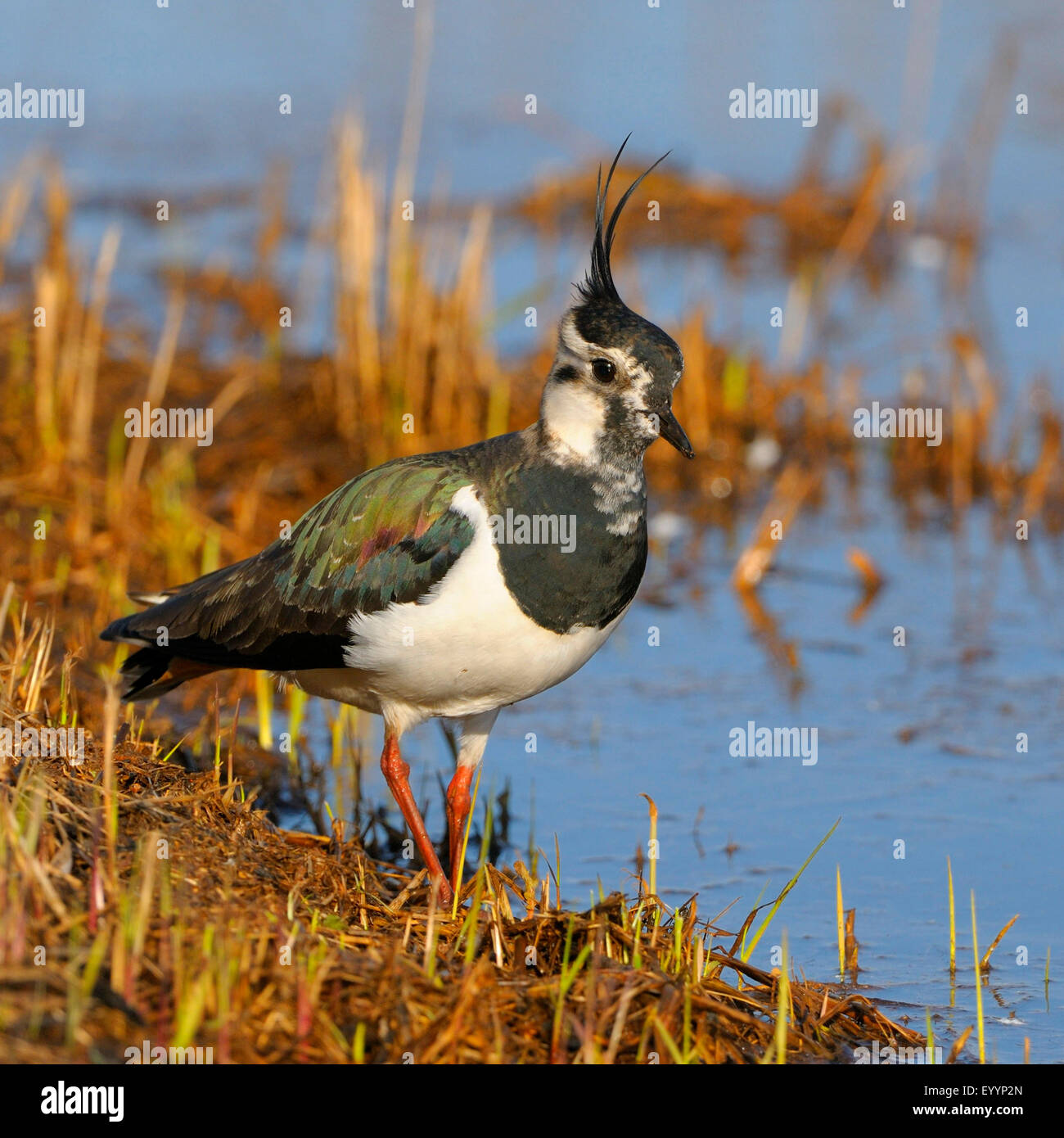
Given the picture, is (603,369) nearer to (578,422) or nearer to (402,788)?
(578,422)

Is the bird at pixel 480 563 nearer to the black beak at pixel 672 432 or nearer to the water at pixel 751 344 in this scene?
the black beak at pixel 672 432

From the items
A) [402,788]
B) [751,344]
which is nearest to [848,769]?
[402,788]

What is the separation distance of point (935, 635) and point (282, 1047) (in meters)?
4.65

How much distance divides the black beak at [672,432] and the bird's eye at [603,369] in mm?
176

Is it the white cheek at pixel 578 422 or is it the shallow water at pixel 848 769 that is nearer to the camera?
the white cheek at pixel 578 422

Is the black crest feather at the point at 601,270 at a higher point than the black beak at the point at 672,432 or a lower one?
higher

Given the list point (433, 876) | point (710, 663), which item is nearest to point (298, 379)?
point (710, 663)

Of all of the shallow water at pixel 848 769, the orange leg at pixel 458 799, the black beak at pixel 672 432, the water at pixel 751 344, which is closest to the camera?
the black beak at pixel 672 432

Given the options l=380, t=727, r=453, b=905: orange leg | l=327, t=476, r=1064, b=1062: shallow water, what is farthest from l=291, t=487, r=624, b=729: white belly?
l=327, t=476, r=1064, b=1062: shallow water

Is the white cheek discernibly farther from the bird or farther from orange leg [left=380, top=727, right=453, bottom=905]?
orange leg [left=380, top=727, right=453, bottom=905]

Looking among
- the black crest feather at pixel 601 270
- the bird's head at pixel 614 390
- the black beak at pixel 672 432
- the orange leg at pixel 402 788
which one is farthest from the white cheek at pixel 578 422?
the orange leg at pixel 402 788

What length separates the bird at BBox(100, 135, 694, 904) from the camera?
482 cm

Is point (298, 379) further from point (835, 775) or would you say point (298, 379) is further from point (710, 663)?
point (835, 775)

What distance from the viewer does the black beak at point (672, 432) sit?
496 cm
